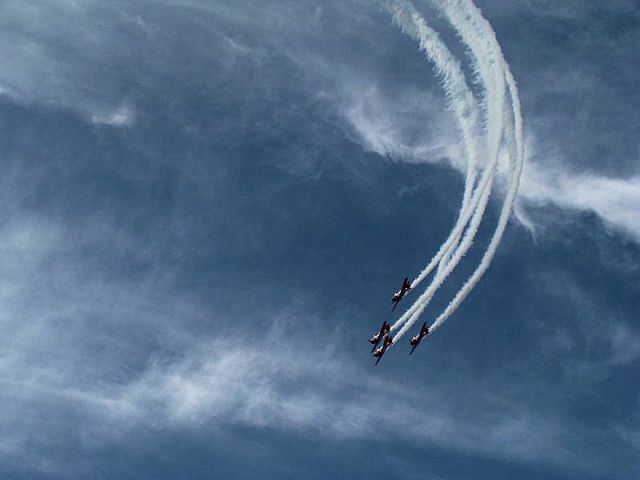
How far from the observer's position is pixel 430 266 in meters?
68.9

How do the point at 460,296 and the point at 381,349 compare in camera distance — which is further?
the point at 381,349

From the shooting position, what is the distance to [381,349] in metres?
85.6

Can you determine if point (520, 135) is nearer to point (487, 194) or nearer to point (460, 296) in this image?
point (487, 194)

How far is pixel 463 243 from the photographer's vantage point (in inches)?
2648

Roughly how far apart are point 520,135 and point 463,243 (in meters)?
11.4

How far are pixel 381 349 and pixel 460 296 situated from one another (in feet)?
54.8

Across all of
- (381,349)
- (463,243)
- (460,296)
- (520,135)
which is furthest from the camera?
(381,349)

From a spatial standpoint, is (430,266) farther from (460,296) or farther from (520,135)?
(520,135)

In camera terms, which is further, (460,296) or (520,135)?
(460,296)

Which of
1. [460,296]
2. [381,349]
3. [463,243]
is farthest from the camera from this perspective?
[381,349]

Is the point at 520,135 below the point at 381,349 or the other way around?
the other way around

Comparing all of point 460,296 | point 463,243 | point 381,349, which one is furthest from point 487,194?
point 381,349

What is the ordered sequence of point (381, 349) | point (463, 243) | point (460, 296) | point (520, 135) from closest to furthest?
point (520, 135) < point (463, 243) < point (460, 296) < point (381, 349)

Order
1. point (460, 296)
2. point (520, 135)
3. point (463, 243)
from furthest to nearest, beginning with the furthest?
point (460, 296)
point (463, 243)
point (520, 135)
